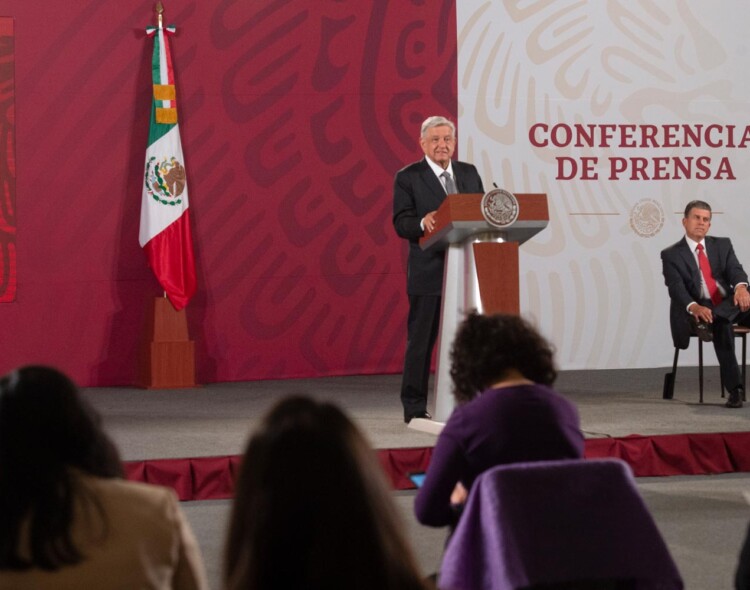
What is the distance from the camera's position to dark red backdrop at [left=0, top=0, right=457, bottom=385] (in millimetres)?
7031

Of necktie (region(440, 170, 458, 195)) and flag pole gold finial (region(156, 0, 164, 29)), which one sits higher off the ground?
flag pole gold finial (region(156, 0, 164, 29))

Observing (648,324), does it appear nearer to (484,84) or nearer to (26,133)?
(484,84)

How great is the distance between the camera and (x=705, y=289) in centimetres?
624

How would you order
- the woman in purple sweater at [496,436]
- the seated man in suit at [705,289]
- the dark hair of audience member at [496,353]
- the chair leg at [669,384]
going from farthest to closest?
the chair leg at [669,384]
the seated man in suit at [705,289]
the dark hair of audience member at [496,353]
the woman in purple sweater at [496,436]

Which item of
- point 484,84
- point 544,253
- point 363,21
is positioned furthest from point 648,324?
point 363,21

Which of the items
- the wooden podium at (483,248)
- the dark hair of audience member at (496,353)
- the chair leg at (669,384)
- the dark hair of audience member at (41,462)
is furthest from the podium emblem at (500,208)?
the dark hair of audience member at (41,462)

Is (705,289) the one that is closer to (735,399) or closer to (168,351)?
(735,399)

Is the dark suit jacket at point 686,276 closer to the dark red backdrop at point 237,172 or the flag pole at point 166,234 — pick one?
the dark red backdrop at point 237,172

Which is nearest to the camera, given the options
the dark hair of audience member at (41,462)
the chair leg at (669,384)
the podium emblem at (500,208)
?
the dark hair of audience member at (41,462)

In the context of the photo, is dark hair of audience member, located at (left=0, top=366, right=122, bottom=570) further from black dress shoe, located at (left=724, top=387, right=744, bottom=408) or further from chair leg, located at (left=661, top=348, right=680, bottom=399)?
chair leg, located at (left=661, top=348, right=680, bottom=399)

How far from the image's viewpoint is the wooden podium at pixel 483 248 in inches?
169

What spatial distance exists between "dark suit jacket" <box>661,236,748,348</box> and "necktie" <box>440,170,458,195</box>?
1723 mm

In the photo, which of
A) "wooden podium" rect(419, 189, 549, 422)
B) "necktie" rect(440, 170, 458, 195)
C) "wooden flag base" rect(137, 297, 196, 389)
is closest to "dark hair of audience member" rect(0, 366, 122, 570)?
"wooden podium" rect(419, 189, 549, 422)

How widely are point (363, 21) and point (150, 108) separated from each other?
154cm
